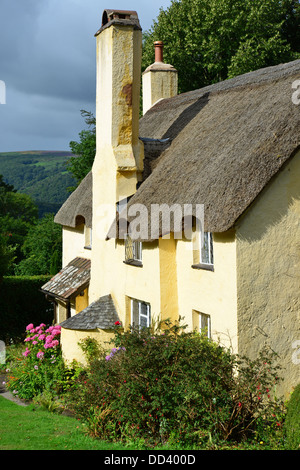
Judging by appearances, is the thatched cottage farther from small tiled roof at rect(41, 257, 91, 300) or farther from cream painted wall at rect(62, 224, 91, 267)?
cream painted wall at rect(62, 224, 91, 267)

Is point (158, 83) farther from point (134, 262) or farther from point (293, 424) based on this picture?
point (293, 424)

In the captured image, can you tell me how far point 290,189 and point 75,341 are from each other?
740 centimetres

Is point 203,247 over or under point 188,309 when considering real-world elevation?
over

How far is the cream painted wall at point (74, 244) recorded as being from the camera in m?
21.8

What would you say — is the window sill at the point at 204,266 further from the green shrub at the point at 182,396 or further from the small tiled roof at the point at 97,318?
the small tiled roof at the point at 97,318

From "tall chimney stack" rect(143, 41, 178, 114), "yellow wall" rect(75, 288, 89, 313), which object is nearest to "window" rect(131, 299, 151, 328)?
"yellow wall" rect(75, 288, 89, 313)

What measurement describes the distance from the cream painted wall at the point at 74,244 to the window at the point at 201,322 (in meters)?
9.13

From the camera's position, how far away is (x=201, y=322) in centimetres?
1276

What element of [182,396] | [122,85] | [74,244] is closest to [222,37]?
[74,244]

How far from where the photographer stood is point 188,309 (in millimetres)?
12930

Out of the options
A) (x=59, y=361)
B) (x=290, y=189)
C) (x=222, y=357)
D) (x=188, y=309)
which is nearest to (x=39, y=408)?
(x=59, y=361)

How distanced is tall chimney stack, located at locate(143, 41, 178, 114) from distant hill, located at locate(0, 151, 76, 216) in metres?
65.6

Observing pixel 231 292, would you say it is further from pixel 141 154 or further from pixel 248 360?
pixel 141 154

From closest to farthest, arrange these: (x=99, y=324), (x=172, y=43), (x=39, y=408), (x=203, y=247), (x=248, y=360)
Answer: (x=248, y=360)
(x=203, y=247)
(x=39, y=408)
(x=99, y=324)
(x=172, y=43)
